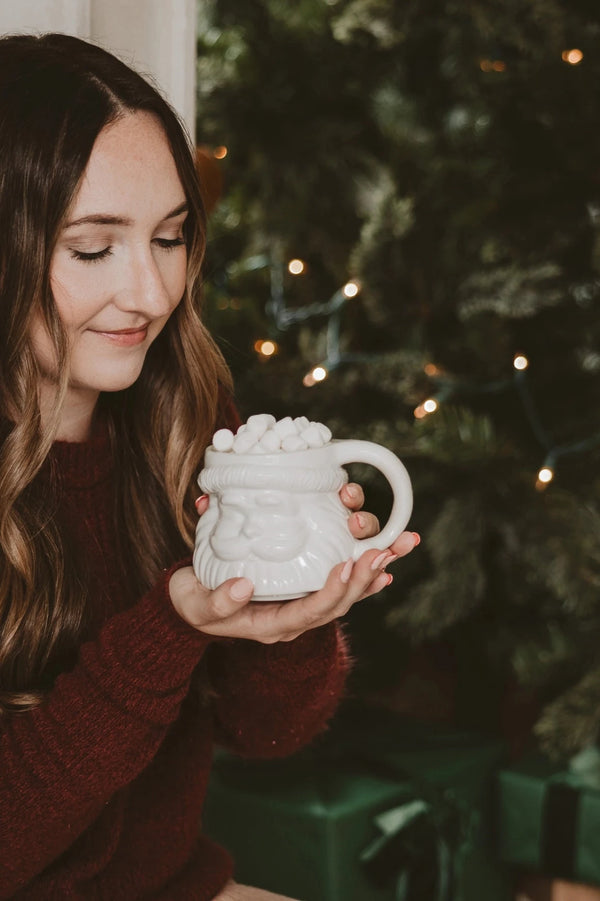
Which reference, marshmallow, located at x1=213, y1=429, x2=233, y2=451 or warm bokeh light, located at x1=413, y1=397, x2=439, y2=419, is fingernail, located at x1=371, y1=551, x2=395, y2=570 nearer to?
marshmallow, located at x1=213, y1=429, x2=233, y2=451

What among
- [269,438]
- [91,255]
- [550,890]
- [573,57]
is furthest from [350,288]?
[550,890]

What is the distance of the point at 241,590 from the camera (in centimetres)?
78

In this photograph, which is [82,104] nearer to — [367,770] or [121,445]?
[121,445]

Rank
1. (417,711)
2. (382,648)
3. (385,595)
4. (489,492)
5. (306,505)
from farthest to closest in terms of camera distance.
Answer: (417,711) → (382,648) → (385,595) → (489,492) → (306,505)

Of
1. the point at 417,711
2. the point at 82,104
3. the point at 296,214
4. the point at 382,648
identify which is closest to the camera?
the point at 82,104

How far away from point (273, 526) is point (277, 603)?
8cm

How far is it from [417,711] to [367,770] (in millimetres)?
572

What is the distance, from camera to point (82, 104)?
36.6 inches

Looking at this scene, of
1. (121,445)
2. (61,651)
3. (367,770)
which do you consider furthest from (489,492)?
(61,651)

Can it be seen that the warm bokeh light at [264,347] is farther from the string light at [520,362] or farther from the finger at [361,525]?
the finger at [361,525]

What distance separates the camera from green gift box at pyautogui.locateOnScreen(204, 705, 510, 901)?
1.55 metres

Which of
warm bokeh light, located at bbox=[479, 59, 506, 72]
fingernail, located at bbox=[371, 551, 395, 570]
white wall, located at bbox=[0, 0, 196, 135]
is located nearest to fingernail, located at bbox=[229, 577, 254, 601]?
fingernail, located at bbox=[371, 551, 395, 570]

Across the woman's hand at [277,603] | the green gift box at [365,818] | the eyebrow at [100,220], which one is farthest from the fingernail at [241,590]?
the green gift box at [365,818]

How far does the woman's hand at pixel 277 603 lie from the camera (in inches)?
31.3
